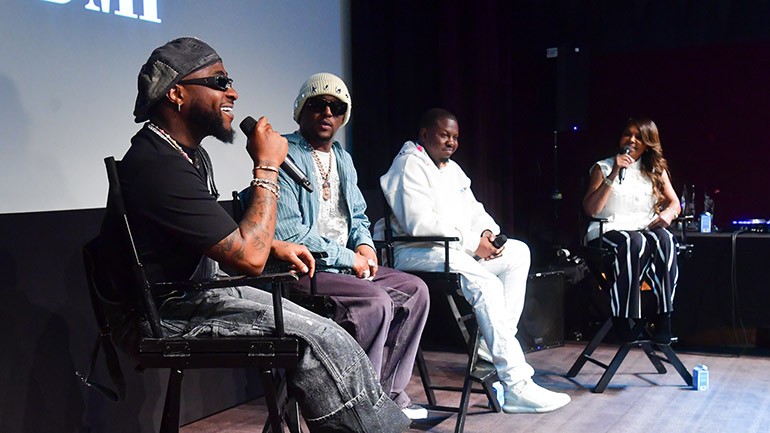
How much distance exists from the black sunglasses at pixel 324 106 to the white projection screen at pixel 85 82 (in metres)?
0.87

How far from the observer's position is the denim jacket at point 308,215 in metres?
3.03

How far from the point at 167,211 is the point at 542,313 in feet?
10.1

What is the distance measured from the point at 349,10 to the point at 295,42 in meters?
0.77

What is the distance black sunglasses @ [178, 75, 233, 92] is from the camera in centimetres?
235

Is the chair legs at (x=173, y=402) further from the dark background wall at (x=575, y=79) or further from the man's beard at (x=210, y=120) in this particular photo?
the dark background wall at (x=575, y=79)

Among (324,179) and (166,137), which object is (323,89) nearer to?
(324,179)

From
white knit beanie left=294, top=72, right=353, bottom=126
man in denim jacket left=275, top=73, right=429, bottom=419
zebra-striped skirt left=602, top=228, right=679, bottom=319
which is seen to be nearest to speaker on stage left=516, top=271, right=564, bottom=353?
zebra-striped skirt left=602, top=228, right=679, bottom=319

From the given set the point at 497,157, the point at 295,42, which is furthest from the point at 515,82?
the point at 295,42

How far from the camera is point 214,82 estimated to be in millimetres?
2381

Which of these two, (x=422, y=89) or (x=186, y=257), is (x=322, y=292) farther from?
(x=422, y=89)

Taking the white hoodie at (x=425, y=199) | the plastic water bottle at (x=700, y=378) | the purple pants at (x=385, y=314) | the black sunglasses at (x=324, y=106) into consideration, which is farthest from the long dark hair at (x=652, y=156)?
the black sunglasses at (x=324, y=106)

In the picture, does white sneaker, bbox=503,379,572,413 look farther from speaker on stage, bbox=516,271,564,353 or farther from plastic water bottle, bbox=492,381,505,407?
speaker on stage, bbox=516,271,564,353

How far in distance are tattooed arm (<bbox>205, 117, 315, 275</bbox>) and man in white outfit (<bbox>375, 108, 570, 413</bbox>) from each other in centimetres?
130

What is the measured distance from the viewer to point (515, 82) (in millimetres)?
5945
